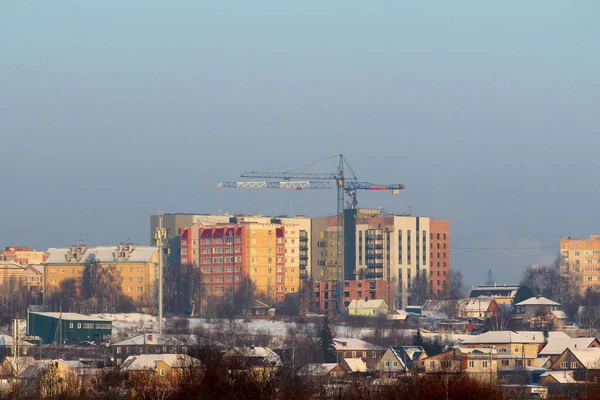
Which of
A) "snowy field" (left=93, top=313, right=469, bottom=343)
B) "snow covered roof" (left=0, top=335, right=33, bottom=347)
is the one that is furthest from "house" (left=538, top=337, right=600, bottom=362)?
"snow covered roof" (left=0, top=335, right=33, bottom=347)

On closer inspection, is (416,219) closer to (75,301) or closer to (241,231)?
(241,231)

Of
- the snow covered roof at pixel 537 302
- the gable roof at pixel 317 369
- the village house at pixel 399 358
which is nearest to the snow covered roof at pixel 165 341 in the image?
the gable roof at pixel 317 369

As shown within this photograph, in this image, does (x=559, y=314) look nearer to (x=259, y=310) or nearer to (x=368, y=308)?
(x=368, y=308)

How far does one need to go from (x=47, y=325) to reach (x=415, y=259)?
53331 millimetres

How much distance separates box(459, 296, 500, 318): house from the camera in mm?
135875

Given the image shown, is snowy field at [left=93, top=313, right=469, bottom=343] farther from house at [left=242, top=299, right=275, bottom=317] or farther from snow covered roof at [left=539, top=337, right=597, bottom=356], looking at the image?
snow covered roof at [left=539, top=337, right=597, bottom=356]

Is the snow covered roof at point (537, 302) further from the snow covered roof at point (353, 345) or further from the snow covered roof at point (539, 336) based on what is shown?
the snow covered roof at point (353, 345)

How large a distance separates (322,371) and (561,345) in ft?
56.3

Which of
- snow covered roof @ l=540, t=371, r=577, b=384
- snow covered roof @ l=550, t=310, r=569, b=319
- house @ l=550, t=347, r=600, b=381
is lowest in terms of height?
snow covered roof @ l=540, t=371, r=577, b=384

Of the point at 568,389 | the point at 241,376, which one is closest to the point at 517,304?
the point at 568,389

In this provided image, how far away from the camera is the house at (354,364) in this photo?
9013cm

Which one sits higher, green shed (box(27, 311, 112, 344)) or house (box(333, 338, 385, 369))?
green shed (box(27, 311, 112, 344))

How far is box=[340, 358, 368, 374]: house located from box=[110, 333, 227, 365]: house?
6769 millimetres

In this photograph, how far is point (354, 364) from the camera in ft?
306
